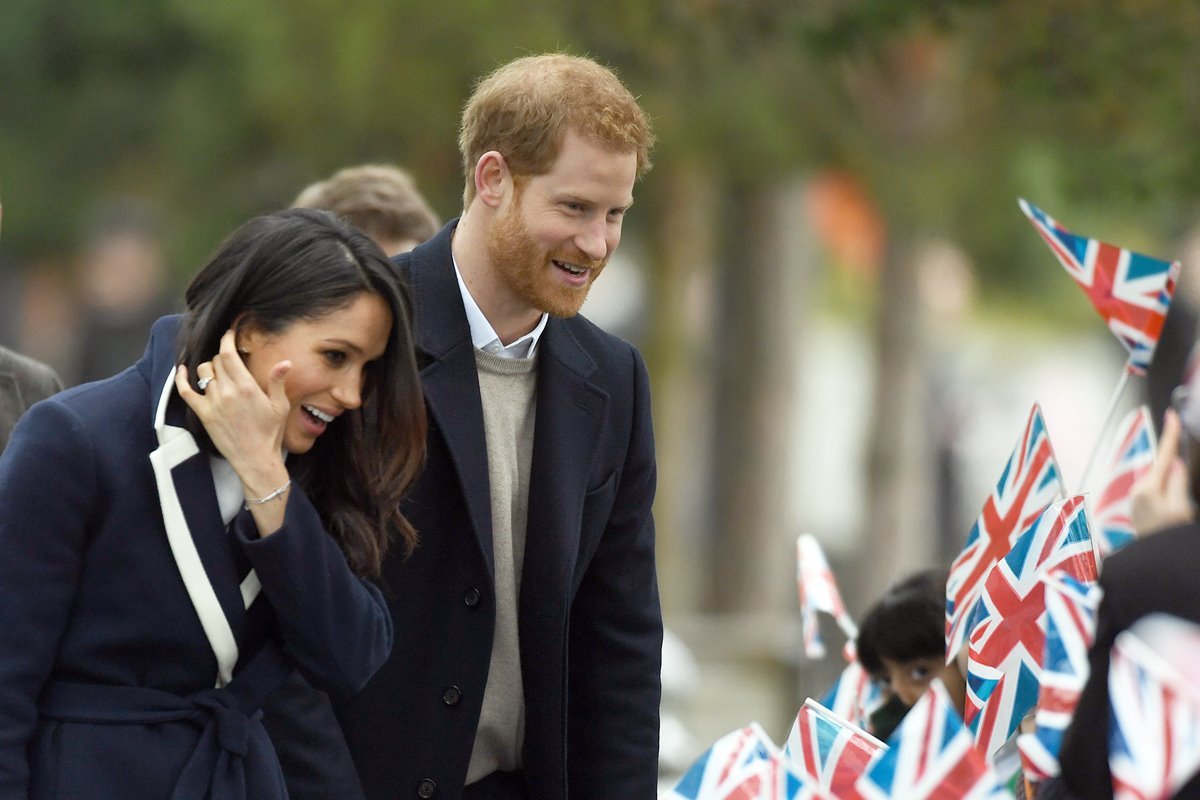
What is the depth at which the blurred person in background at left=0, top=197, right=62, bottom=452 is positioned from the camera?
4559 mm

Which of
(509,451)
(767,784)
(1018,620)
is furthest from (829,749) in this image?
(509,451)

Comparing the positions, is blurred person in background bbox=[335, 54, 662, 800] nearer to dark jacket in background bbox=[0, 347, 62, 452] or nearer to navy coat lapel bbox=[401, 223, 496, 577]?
navy coat lapel bbox=[401, 223, 496, 577]

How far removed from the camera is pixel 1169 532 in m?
3.09

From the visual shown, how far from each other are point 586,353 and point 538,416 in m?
0.19

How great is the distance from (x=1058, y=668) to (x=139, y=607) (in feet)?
4.71

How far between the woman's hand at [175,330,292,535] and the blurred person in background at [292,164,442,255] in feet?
6.41

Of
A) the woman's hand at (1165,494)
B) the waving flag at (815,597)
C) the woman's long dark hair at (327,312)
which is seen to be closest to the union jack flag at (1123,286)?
the waving flag at (815,597)

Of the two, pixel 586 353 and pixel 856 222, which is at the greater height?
pixel 586 353

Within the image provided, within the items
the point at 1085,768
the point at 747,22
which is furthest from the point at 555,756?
the point at 747,22

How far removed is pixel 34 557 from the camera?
10.9 feet

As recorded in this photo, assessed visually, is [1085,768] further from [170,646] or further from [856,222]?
[856,222]

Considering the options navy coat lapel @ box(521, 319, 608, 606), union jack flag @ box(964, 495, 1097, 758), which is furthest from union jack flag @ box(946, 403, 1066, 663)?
navy coat lapel @ box(521, 319, 608, 606)

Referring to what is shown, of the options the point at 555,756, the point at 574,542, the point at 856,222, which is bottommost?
the point at 856,222

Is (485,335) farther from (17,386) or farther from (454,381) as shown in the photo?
(17,386)
